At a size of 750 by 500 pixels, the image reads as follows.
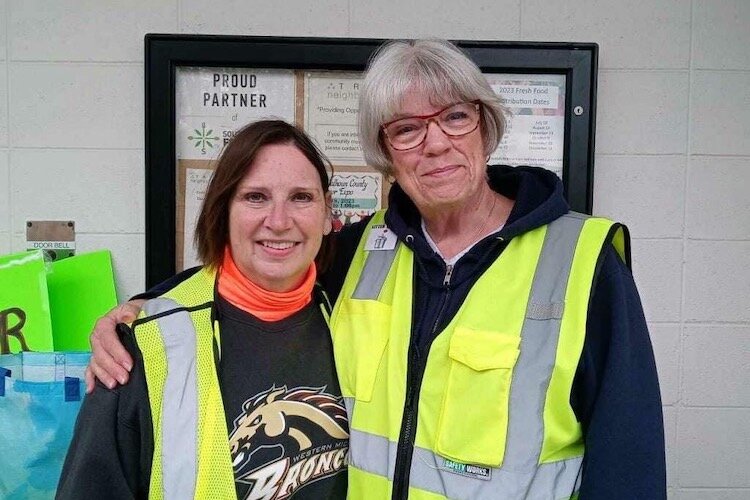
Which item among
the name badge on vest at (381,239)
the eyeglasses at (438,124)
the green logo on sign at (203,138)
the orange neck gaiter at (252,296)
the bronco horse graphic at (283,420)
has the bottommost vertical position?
the bronco horse graphic at (283,420)

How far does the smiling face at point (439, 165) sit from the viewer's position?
48.7 inches

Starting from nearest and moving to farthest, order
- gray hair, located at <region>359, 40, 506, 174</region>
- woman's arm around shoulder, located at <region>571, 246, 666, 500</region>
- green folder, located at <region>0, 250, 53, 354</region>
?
1. woman's arm around shoulder, located at <region>571, 246, 666, 500</region>
2. gray hair, located at <region>359, 40, 506, 174</region>
3. green folder, located at <region>0, 250, 53, 354</region>

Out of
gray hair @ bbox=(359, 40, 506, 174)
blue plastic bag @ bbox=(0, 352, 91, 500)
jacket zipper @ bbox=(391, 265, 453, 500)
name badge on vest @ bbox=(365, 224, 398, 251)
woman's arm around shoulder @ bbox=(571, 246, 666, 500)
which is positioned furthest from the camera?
blue plastic bag @ bbox=(0, 352, 91, 500)

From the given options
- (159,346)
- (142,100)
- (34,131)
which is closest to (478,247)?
(159,346)

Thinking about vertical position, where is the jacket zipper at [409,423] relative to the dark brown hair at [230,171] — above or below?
below

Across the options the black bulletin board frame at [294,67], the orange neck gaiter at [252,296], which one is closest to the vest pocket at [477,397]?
the orange neck gaiter at [252,296]

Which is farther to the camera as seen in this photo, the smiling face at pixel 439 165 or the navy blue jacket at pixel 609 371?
the smiling face at pixel 439 165

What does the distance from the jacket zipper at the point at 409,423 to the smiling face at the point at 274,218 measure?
31cm

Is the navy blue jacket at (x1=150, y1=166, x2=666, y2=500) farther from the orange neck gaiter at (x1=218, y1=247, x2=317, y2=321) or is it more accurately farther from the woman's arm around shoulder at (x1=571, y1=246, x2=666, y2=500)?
the orange neck gaiter at (x1=218, y1=247, x2=317, y2=321)

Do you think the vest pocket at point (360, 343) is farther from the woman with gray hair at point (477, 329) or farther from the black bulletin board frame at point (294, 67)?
the black bulletin board frame at point (294, 67)

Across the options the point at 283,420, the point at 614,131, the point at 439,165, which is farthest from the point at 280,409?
the point at 614,131

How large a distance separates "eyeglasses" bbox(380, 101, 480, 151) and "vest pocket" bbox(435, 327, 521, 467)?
0.42 m

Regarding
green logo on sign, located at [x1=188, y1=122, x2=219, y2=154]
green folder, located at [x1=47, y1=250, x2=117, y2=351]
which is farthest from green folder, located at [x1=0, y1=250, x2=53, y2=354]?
green logo on sign, located at [x1=188, y1=122, x2=219, y2=154]

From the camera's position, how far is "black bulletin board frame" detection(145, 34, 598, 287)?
183cm
